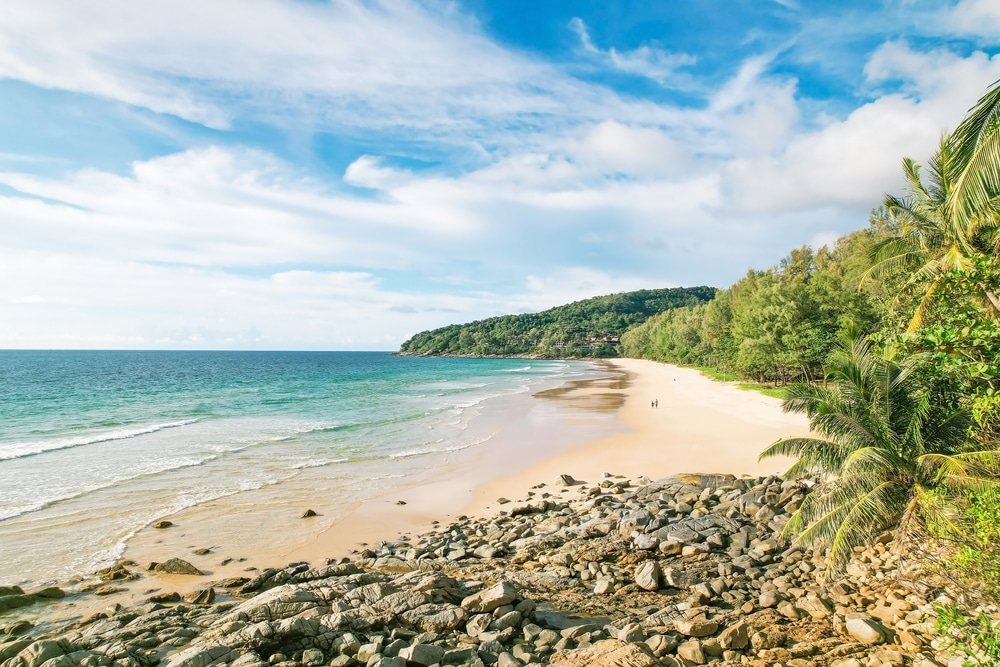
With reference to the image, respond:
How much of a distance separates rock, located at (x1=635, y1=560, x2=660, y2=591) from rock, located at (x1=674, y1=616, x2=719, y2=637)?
1.72 metres

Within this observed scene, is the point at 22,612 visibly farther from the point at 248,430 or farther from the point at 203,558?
the point at 248,430

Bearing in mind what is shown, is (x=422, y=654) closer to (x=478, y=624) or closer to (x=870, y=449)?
(x=478, y=624)

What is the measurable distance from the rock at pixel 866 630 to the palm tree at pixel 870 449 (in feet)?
5.87

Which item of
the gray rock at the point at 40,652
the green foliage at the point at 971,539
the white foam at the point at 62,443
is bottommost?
Result: the white foam at the point at 62,443

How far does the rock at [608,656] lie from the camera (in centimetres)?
666

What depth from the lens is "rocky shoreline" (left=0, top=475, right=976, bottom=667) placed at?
6910 millimetres

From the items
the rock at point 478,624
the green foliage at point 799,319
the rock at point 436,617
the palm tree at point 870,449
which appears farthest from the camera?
the green foliage at point 799,319

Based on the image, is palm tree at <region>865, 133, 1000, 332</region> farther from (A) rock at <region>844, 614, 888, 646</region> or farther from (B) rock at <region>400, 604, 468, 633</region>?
(B) rock at <region>400, 604, 468, 633</region>

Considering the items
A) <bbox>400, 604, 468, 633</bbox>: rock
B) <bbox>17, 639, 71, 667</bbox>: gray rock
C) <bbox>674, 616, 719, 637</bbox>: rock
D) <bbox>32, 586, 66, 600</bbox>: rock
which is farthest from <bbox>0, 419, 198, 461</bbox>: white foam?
<bbox>674, 616, 719, 637</bbox>: rock

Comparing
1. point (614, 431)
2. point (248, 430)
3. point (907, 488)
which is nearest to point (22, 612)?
point (907, 488)

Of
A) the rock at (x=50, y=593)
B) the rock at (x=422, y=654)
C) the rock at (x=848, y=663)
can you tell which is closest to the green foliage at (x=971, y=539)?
the rock at (x=848, y=663)

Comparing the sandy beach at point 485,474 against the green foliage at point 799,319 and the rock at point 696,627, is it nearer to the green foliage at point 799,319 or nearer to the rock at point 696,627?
the green foliage at point 799,319

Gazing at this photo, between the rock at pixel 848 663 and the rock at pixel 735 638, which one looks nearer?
the rock at pixel 848 663

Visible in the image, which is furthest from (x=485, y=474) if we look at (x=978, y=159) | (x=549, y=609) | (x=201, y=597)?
(x=978, y=159)
